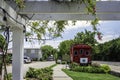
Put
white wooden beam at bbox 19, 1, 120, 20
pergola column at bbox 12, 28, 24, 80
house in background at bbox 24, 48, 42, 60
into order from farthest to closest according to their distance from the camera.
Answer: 1. house in background at bbox 24, 48, 42, 60
2. pergola column at bbox 12, 28, 24, 80
3. white wooden beam at bbox 19, 1, 120, 20

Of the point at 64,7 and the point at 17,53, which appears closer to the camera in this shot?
the point at 64,7

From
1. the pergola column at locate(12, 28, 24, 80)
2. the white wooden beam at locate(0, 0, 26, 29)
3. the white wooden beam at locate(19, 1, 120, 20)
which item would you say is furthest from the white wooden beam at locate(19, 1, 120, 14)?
the pergola column at locate(12, 28, 24, 80)

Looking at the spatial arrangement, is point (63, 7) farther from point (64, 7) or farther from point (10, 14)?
point (10, 14)

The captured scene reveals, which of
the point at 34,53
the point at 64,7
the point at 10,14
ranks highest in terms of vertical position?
the point at 34,53

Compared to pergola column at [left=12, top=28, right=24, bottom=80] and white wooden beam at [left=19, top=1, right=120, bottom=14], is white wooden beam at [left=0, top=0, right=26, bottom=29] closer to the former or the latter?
white wooden beam at [left=19, top=1, right=120, bottom=14]

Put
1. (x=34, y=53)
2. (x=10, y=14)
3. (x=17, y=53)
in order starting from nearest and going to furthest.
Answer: (x=10, y=14) → (x=17, y=53) → (x=34, y=53)

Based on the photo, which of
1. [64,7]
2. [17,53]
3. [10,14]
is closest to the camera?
[10,14]

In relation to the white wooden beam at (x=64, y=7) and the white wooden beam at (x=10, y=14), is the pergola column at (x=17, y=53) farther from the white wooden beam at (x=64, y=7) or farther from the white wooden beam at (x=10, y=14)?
the white wooden beam at (x=64, y=7)

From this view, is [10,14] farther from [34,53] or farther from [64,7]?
[34,53]

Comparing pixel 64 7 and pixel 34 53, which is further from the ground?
pixel 34 53

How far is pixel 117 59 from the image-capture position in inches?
3100

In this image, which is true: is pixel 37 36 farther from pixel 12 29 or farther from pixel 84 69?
pixel 84 69

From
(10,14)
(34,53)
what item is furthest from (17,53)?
(34,53)

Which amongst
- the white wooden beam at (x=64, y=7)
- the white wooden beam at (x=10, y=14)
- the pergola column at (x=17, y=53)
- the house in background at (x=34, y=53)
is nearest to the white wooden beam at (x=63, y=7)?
the white wooden beam at (x=64, y=7)
